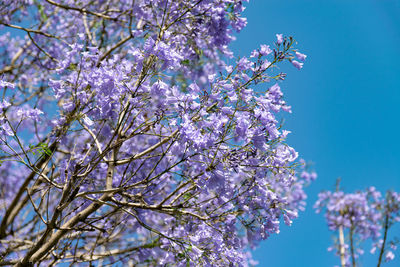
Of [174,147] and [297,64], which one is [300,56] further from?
[174,147]

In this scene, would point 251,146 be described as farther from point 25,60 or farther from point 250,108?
point 25,60

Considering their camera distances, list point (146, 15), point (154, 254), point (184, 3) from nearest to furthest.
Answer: point (184, 3) → point (154, 254) → point (146, 15)

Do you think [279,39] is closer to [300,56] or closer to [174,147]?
[300,56]

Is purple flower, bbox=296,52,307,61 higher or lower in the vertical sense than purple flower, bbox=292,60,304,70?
higher

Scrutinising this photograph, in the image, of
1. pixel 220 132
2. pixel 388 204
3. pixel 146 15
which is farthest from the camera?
pixel 388 204

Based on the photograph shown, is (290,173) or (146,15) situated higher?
(146,15)

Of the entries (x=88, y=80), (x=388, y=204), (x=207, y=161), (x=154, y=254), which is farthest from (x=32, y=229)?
(x=388, y=204)

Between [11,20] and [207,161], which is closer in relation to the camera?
[207,161]

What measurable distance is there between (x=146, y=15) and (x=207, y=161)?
2848mm

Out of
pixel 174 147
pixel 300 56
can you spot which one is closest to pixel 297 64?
pixel 300 56

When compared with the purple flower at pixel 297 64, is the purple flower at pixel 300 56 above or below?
above

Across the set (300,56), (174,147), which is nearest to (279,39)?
(300,56)

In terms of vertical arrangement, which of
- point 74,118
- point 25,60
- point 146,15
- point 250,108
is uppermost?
point 25,60

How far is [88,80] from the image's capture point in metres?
3.29
